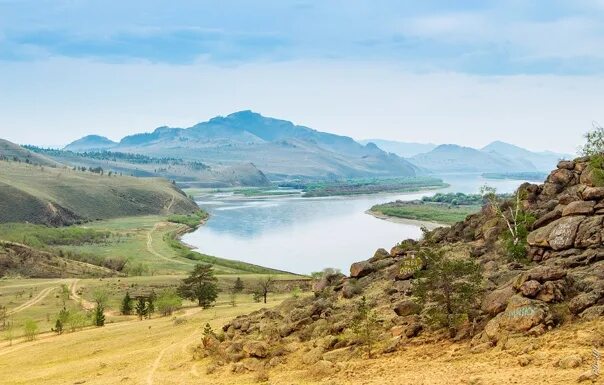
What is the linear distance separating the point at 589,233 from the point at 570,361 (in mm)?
14098

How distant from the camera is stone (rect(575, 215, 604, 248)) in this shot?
31047mm

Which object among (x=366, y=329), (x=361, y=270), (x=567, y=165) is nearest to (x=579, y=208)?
(x=567, y=165)

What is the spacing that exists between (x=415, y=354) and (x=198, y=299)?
47923 mm

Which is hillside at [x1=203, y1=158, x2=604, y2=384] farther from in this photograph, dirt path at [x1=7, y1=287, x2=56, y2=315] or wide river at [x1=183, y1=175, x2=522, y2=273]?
wide river at [x1=183, y1=175, x2=522, y2=273]

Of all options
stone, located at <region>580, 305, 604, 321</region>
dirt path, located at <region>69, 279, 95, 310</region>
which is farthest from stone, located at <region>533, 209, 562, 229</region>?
dirt path, located at <region>69, 279, 95, 310</region>

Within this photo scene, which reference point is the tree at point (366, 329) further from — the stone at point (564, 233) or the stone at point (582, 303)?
the stone at point (564, 233)

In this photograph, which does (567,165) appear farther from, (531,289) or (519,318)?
(519,318)

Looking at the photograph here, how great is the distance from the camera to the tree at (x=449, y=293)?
27094mm

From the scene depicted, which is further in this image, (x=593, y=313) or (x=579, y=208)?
(x=579, y=208)

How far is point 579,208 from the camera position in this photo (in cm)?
3403

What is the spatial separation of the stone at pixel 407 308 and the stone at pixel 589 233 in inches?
385

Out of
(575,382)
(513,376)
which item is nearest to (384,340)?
(513,376)

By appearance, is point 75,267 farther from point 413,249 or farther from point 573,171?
point 573,171

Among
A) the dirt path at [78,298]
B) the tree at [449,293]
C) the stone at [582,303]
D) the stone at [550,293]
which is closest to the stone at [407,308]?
the tree at [449,293]
